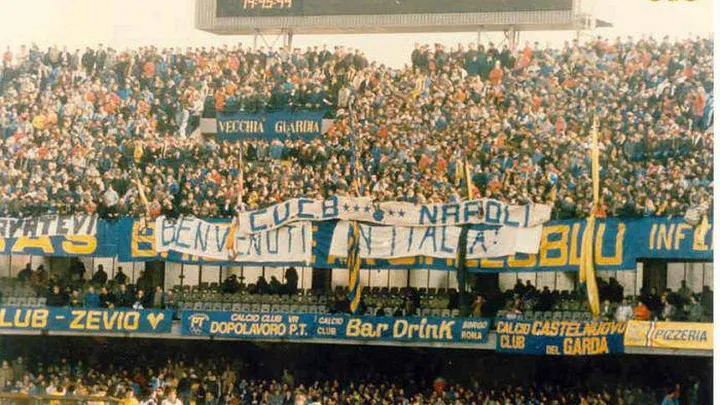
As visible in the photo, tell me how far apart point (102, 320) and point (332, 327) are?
4618 mm

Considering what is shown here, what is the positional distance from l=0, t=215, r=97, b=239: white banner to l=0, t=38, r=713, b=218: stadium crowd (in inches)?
8.8

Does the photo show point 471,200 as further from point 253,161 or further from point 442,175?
point 253,161

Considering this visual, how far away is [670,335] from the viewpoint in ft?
73.6

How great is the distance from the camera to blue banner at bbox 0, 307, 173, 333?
1022 inches

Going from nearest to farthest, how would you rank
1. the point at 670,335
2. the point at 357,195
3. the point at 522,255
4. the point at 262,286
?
1. the point at 670,335
2. the point at 522,255
3. the point at 357,195
4. the point at 262,286

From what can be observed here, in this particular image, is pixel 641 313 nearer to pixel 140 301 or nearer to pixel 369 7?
pixel 369 7

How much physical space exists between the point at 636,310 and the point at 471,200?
381 centimetres

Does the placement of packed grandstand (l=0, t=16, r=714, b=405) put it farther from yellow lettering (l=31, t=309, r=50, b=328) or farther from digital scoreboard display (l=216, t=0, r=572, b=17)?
digital scoreboard display (l=216, t=0, r=572, b=17)

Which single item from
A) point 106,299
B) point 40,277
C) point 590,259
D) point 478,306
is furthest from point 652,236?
point 40,277

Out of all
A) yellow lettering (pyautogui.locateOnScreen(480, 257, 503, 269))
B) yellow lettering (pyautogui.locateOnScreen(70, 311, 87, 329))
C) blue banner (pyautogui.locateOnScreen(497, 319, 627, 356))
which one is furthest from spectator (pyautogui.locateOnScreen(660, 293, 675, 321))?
yellow lettering (pyautogui.locateOnScreen(70, 311, 87, 329))

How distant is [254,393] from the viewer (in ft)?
82.6

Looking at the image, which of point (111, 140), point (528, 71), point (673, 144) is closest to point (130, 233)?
point (111, 140)

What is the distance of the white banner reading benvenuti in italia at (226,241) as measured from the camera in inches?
1011

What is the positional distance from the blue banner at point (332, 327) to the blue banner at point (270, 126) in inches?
149
